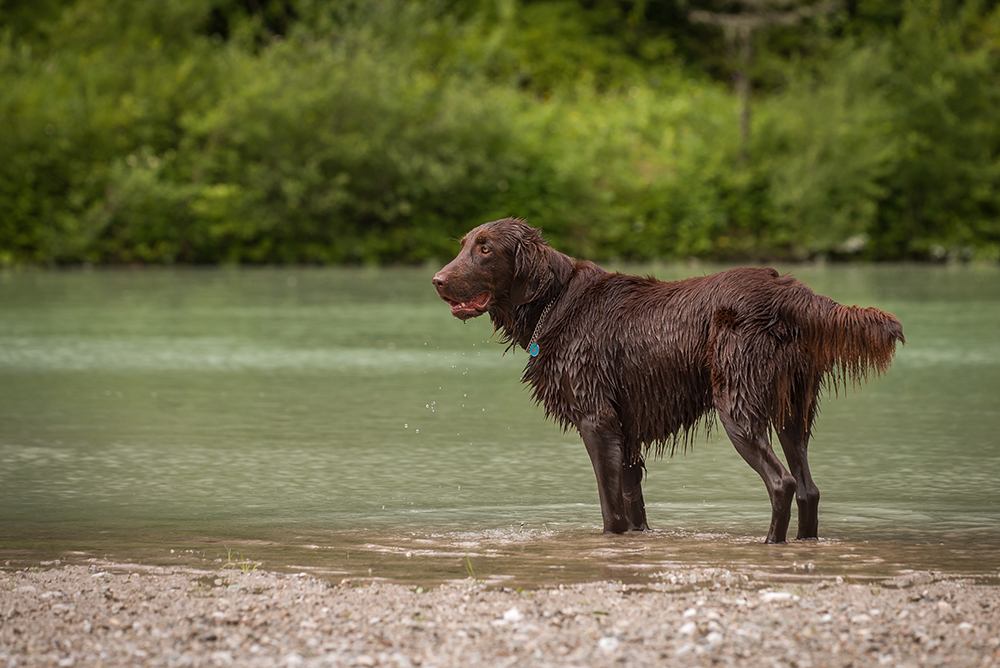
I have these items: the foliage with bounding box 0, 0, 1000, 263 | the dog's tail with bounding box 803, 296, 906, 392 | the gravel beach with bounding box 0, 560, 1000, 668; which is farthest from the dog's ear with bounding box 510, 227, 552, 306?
the foliage with bounding box 0, 0, 1000, 263

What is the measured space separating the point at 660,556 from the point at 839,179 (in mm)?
A: 27962

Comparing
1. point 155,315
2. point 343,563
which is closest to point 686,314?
point 343,563

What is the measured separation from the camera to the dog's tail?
557 centimetres

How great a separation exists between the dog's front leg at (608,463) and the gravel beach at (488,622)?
906mm

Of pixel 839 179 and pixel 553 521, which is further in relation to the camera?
pixel 839 179

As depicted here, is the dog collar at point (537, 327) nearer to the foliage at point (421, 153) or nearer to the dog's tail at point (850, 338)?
the dog's tail at point (850, 338)

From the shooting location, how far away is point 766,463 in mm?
5836

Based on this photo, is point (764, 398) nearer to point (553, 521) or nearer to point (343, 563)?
point (553, 521)

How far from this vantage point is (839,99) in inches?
1289

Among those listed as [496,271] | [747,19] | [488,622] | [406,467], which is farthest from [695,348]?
[747,19]

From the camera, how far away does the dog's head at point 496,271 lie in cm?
611

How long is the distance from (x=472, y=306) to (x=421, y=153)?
26.0m

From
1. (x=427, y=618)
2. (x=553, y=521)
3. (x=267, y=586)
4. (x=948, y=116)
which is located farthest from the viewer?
(x=948, y=116)

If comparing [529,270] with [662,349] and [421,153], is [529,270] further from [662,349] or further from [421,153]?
[421,153]
